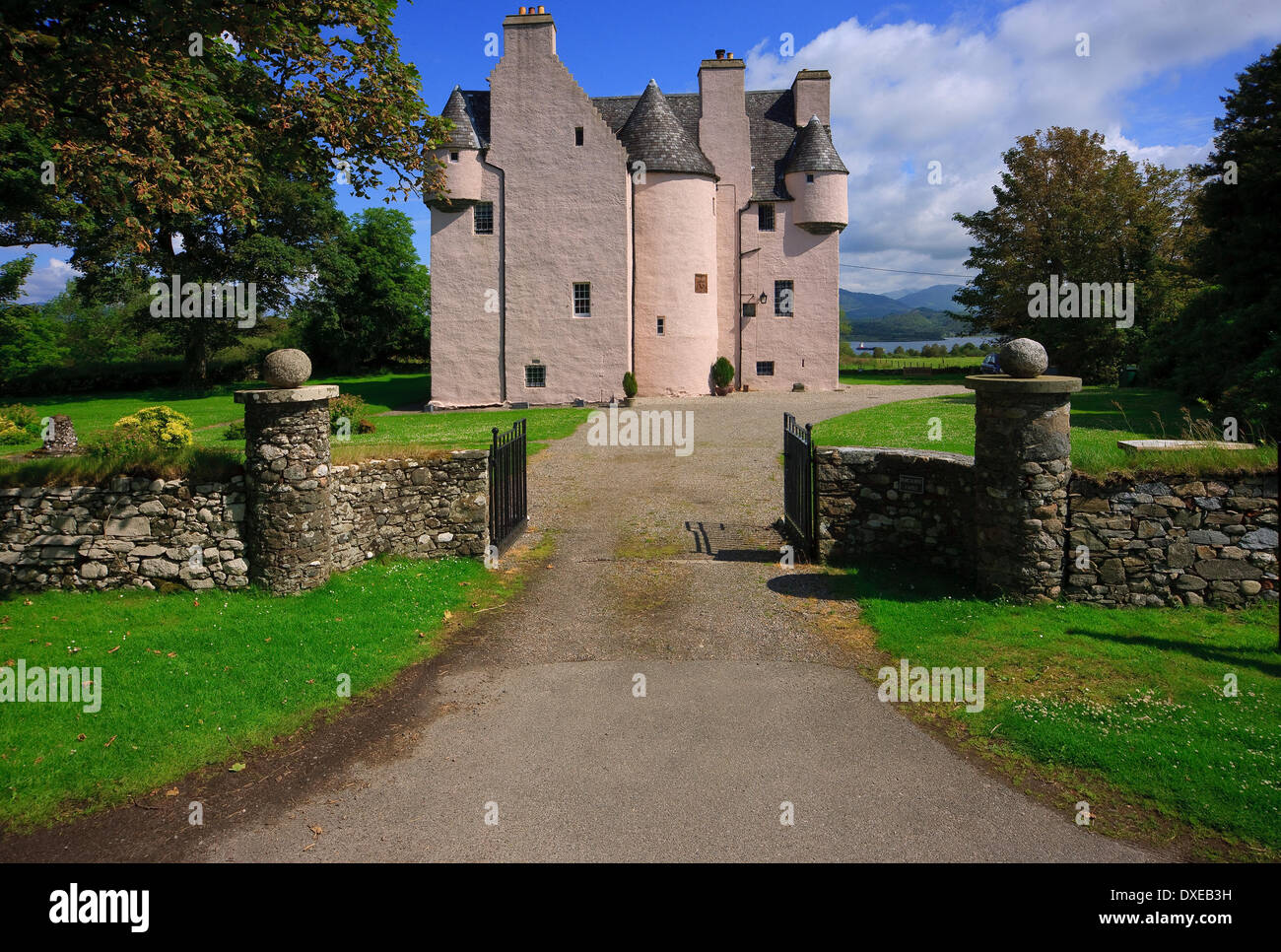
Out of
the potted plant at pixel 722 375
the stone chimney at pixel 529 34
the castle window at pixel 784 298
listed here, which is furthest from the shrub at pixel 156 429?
the castle window at pixel 784 298

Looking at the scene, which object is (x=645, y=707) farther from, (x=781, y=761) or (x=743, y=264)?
(x=743, y=264)

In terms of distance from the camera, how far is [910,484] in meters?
11.1

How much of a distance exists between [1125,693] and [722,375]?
29697mm

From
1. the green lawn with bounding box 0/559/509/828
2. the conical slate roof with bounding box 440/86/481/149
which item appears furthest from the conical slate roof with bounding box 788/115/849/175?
the green lawn with bounding box 0/559/509/828

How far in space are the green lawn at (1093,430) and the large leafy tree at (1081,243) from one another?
5.20 m

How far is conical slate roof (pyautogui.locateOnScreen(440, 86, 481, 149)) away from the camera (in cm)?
3114

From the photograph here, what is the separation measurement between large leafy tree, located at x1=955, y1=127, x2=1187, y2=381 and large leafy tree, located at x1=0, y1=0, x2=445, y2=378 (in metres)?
30.1

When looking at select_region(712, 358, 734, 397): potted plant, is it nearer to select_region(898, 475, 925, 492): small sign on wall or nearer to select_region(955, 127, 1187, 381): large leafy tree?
select_region(955, 127, 1187, 381): large leafy tree

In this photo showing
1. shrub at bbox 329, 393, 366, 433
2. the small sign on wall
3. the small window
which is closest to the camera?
the small sign on wall

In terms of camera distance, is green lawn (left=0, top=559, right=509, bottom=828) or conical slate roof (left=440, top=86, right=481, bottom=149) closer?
green lawn (left=0, top=559, right=509, bottom=828)

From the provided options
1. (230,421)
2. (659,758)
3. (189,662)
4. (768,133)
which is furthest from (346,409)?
(768,133)

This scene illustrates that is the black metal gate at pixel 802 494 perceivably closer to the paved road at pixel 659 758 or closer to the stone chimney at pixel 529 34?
the paved road at pixel 659 758

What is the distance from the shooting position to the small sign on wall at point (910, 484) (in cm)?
1102

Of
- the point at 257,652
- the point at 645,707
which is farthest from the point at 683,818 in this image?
the point at 257,652
